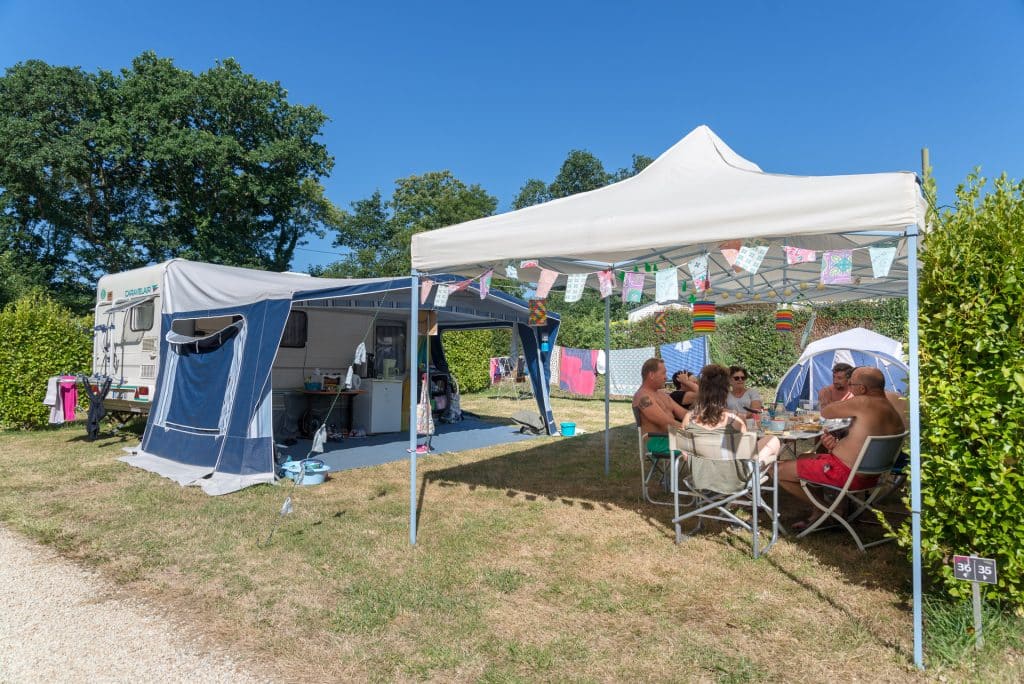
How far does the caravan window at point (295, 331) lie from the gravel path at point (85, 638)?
5036mm

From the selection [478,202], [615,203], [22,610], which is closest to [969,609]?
[615,203]

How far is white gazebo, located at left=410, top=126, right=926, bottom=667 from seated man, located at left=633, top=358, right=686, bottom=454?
0.91m

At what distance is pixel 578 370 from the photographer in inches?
617

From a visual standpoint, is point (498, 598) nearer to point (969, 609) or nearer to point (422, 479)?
point (969, 609)

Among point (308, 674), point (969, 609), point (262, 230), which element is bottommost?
point (308, 674)

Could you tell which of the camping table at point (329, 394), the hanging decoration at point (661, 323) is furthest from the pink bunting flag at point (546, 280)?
the hanging decoration at point (661, 323)

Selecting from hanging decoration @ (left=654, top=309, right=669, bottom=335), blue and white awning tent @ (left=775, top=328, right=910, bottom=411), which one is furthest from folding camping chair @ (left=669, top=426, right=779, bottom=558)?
hanging decoration @ (left=654, top=309, right=669, bottom=335)

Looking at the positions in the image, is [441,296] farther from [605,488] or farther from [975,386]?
[975,386]

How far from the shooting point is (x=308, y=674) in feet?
8.05

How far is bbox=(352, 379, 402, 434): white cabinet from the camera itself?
29.3 feet

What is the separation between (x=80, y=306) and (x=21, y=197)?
3483 mm

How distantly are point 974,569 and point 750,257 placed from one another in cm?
163

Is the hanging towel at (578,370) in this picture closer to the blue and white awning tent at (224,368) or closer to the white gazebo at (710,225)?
the blue and white awning tent at (224,368)

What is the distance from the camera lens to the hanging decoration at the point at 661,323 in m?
16.9
